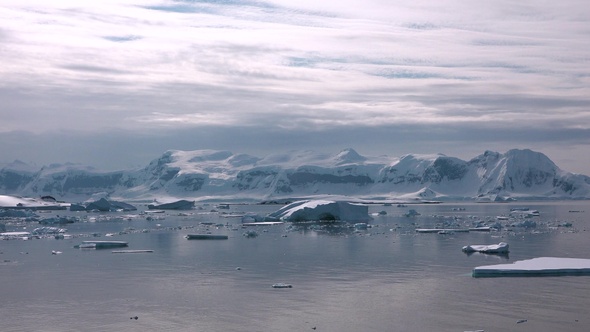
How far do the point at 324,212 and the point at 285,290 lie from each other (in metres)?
35.3

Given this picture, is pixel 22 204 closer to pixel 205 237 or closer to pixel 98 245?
pixel 205 237

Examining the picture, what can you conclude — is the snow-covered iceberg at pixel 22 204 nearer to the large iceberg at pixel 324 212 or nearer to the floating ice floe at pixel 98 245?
the large iceberg at pixel 324 212

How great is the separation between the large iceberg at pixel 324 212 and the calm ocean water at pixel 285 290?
20151 millimetres

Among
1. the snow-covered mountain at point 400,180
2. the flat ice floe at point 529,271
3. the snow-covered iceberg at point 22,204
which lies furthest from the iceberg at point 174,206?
the flat ice floe at point 529,271

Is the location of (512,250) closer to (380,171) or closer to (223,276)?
(223,276)

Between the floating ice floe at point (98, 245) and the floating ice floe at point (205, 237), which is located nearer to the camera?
the floating ice floe at point (98, 245)

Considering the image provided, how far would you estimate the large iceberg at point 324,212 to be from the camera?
5681cm

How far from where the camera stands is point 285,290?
2191cm

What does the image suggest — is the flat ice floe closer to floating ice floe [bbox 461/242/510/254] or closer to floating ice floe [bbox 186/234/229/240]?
floating ice floe [bbox 461/242/510/254]

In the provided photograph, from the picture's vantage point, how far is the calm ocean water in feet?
57.8

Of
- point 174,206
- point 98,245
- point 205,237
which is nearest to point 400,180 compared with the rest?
point 174,206

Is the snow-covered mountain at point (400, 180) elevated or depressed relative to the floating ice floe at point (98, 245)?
elevated

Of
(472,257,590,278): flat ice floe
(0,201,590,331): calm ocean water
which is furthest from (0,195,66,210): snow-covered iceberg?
(472,257,590,278): flat ice floe

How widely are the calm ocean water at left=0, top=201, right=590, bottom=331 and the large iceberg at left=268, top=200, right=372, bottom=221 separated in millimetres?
20151
